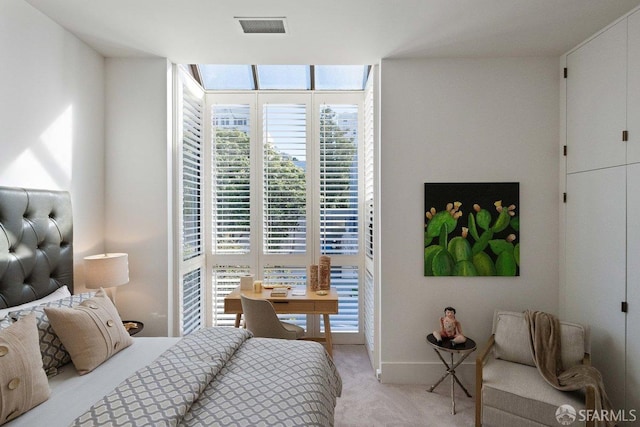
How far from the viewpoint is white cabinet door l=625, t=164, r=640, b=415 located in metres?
2.18

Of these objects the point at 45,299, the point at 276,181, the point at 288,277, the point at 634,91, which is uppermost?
the point at 634,91

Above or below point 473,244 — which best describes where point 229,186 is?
above

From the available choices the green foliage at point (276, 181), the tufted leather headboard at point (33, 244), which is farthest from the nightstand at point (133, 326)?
the green foliage at point (276, 181)

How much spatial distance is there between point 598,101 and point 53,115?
388cm

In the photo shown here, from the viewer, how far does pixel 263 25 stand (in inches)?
96.7

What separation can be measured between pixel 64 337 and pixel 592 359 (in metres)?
3.47

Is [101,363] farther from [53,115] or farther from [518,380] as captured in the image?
[518,380]

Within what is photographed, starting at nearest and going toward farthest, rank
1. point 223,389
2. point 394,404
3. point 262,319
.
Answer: point 223,389 < point 394,404 < point 262,319

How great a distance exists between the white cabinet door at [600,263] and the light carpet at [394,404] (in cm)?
102

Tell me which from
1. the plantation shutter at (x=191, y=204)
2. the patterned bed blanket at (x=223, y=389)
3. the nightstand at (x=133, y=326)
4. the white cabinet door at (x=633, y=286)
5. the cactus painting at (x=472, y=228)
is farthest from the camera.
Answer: the plantation shutter at (x=191, y=204)

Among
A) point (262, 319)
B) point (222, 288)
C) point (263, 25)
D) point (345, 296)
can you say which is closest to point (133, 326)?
point (262, 319)

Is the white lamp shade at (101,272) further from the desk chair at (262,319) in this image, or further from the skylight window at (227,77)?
the skylight window at (227,77)

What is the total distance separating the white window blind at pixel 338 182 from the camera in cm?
373

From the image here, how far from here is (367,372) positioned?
3.17 meters
